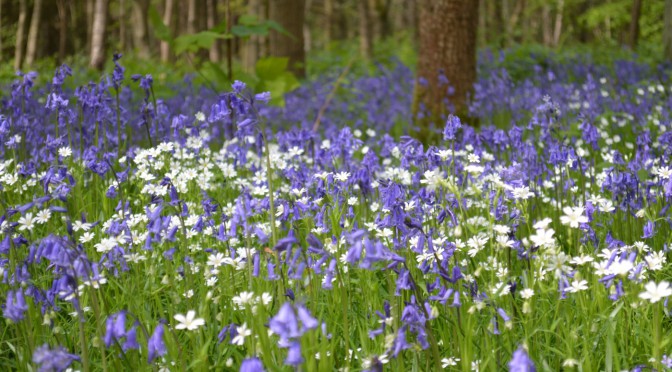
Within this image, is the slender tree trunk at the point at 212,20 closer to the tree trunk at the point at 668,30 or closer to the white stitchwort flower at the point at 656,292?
the tree trunk at the point at 668,30

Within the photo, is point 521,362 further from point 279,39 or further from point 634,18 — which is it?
point 634,18

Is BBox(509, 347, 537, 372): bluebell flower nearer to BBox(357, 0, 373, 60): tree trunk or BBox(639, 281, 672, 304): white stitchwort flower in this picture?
BBox(639, 281, 672, 304): white stitchwort flower

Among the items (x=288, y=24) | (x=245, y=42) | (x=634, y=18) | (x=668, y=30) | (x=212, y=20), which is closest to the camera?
(x=668, y=30)

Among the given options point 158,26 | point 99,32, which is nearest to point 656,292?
point 158,26

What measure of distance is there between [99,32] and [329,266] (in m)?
8.82

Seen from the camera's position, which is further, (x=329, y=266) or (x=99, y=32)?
(x=99, y=32)

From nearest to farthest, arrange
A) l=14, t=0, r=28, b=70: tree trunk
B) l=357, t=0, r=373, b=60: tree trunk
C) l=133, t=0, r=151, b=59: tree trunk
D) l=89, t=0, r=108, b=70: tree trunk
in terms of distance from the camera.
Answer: l=89, t=0, r=108, b=70: tree trunk
l=14, t=0, r=28, b=70: tree trunk
l=133, t=0, r=151, b=59: tree trunk
l=357, t=0, r=373, b=60: tree trunk

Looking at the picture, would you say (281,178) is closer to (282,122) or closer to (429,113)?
(429,113)

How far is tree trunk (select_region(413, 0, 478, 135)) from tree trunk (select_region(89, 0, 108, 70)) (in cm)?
481

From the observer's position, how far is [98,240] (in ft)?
12.7

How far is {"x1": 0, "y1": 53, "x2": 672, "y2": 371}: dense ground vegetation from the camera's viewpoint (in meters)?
2.31

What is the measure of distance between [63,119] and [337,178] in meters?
2.19

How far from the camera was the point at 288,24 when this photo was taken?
41.5 feet

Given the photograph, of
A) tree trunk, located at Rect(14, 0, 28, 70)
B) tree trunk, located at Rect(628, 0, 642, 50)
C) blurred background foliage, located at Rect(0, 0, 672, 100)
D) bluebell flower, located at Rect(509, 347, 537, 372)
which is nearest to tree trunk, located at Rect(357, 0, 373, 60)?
blurred background foliage, located at Rect(0, 0, 672, 100)
